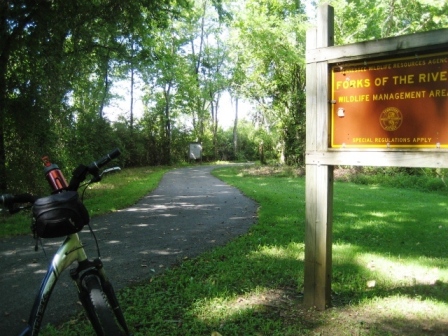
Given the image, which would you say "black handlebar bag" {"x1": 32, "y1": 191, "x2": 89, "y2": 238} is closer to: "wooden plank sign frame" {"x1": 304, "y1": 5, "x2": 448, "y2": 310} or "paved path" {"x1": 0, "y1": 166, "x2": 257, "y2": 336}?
"paved path" {"x1": 0, "y1": 166, "x2": 257, "y2": 336}

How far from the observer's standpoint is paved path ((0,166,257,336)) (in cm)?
425

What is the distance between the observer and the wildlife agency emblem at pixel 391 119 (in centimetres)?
343

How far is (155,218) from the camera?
8922 millimetres

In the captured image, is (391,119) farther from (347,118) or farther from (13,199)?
(13,199)

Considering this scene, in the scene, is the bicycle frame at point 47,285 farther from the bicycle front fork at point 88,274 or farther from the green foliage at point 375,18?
the green foliage at point 375,18

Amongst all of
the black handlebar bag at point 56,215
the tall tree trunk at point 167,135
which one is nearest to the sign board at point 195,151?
the tall tree trunk at point 167,135

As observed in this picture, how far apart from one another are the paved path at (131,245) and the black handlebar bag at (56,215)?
1.82m

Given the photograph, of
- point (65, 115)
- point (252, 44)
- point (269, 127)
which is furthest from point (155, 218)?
point (269, 127)

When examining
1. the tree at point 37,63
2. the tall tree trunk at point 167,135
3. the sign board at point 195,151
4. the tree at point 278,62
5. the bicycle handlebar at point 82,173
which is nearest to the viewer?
the bicycle handlebar at point 82,173

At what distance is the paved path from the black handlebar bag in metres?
1.82

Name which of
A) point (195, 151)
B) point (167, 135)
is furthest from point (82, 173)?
point (195, 151)

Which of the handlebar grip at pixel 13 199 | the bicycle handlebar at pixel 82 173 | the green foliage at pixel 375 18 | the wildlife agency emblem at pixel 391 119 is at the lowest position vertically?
the handlebar grip at pixel 13 199

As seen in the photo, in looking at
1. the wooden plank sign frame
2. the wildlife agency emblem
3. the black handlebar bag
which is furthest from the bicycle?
the wildlife agency emblem

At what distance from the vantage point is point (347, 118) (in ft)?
12.1
